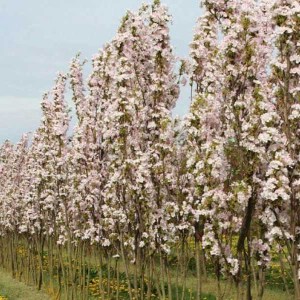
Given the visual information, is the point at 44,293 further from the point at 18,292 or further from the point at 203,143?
the point at 203,143

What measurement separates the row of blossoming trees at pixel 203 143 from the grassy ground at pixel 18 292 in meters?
6.36

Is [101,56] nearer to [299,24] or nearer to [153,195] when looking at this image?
[153,195]

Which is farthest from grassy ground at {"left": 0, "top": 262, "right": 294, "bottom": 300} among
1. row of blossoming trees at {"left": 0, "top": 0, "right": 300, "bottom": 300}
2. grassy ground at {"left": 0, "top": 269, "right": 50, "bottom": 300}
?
row of blossoming trees at {"left": 0, "top": 0, "right": 300, "bottom": 300}

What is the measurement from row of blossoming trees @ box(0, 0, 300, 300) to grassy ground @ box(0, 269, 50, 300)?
6.36 meters

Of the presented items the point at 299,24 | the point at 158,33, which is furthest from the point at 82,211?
the point at 299,24

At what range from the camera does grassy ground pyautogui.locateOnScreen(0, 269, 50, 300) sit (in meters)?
22.4

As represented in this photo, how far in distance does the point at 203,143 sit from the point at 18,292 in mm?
16556

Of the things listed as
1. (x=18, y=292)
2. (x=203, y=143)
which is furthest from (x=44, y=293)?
(x=203, y=143)

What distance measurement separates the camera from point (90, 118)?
16.2 metres

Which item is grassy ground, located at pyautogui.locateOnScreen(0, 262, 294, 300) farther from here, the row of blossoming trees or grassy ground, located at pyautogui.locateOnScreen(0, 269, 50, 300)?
the row of blossoming trees

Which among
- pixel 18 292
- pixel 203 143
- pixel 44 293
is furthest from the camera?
pixel 44 293

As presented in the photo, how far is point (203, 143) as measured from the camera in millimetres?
10453

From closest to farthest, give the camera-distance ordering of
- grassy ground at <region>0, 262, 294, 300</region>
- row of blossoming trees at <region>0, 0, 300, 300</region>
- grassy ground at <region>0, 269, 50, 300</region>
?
1. row of blossoming trees at <region>0, 0, 300, 300</region>
2. grassy ground at <region>0, 262, 294, 300</region>
3. grassy ground at <region>0, 269, 50, 300</region>

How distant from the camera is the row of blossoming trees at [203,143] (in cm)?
933
